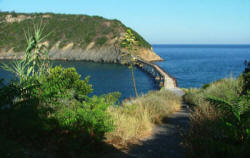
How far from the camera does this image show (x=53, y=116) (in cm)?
563

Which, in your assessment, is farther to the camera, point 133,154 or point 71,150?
point 133,154

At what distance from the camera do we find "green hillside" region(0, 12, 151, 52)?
8612 centimetres

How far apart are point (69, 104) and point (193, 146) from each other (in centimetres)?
290

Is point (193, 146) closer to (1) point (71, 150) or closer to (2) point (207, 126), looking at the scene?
(2) point (207, 126)

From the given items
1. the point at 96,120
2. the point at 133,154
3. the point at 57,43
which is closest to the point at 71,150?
the point at 96,120

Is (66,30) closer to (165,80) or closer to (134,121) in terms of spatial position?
(165,80)

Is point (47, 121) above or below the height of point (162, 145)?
above

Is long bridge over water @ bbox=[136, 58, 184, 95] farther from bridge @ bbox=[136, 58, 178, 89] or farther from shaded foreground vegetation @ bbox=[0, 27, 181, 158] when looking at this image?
shaded foreground vegetation @ bbox=[0, 27, 181, 158]

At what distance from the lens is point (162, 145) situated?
248 inches

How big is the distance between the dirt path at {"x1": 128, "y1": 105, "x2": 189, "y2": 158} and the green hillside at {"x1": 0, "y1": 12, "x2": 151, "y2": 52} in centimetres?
7127

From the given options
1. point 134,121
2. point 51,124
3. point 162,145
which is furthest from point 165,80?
point 51,124

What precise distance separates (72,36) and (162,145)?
3456 inches

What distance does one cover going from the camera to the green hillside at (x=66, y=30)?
8612cm

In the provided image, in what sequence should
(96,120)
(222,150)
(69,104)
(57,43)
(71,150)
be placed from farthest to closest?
1. (57,43)
2. (69,104)
3. (96,120)
4. (71,150)
5. (222,150)
